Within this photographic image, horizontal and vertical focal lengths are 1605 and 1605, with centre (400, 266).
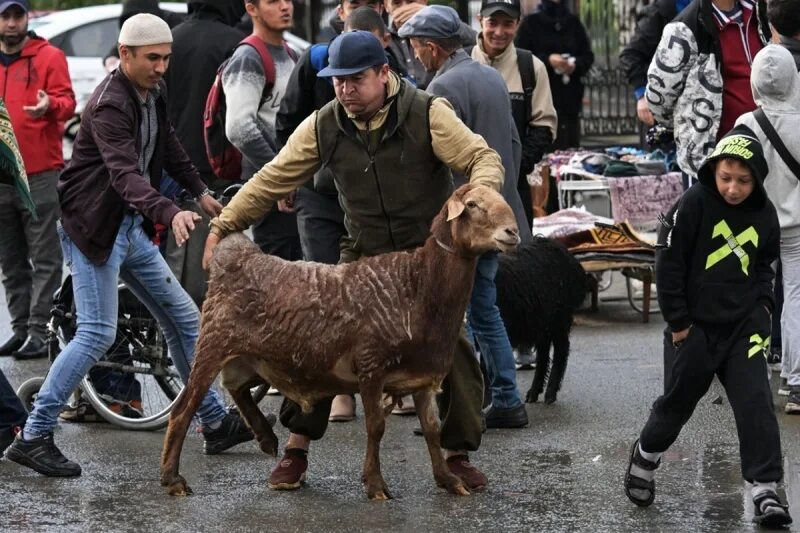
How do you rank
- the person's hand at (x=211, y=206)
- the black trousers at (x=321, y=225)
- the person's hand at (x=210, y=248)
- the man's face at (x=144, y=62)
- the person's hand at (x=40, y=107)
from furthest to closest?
the person's hand at (x=40, y=107), the black trousers at (x=321, y=225), the person's hand at (x=211, y=206), the man's face at (x=144, y=62), the person's hand at (x=210, y=248)

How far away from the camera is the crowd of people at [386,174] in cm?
612

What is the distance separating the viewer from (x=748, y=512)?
20.5ft

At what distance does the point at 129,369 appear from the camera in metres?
7.90

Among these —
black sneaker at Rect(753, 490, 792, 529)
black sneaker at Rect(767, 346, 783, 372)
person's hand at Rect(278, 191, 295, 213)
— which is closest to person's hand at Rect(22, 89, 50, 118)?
person's hand at Rect(278, 191, 295, 213)

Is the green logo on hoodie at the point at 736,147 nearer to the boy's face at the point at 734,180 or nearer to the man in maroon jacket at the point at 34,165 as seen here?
the boy's face at the point at 734,180

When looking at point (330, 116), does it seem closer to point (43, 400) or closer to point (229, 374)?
point (229, 374)

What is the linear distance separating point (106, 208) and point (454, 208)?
1657mm

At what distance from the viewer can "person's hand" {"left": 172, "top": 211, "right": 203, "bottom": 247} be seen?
252 inches

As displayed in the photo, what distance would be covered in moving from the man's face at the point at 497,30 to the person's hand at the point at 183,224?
306 cm

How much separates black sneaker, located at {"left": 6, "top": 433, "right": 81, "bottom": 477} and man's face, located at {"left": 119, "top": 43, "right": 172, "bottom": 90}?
1.59 metres

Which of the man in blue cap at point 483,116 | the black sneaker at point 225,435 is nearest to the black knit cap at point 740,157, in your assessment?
the man in blue cap at point 483,116

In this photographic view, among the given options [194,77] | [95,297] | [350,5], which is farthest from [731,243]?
[194,77]

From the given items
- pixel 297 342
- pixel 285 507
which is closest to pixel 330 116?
pixel 297 342

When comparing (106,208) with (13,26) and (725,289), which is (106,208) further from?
(13,26)
